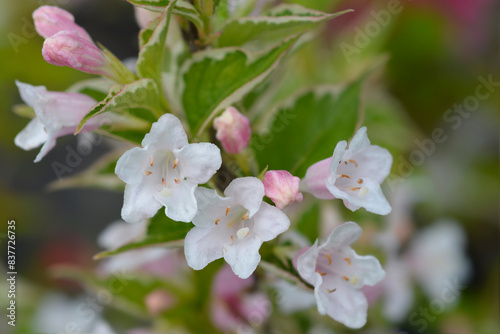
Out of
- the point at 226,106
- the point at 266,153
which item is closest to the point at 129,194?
the point at 226,106

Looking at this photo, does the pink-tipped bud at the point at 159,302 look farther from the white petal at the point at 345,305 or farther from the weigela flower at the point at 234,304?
the white petal at the point at 345,305

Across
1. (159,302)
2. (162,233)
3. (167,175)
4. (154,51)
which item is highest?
(154,51)

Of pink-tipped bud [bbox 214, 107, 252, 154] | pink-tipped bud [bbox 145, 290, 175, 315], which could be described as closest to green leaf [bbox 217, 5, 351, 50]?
pink-tipped bud [bbox 214, 107, 252, 154]

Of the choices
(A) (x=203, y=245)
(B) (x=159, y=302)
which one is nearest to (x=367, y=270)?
(A) (x=203, y=245)

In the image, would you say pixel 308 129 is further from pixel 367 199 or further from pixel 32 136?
pixel 32 136

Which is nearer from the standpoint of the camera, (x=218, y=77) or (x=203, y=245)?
(x=203, y=245)

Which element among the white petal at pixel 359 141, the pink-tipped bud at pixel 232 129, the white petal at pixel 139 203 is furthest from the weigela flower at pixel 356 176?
the white petal at pixel 139 203
